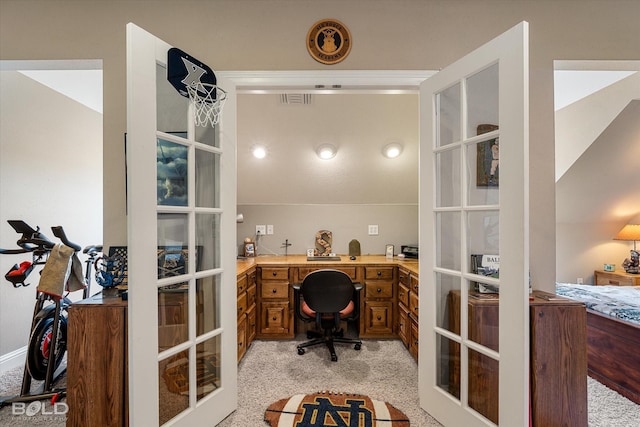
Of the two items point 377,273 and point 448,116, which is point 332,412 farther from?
point 448,116

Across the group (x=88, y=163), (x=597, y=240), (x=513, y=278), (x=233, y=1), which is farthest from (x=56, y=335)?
(x=597, y=240)

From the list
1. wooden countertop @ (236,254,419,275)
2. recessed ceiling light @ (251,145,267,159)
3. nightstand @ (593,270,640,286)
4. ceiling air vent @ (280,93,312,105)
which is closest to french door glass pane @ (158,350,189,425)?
wooden countertop @ (236,254,419,275)

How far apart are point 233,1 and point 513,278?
2.28 metres

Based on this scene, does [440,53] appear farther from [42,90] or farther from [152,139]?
[42,90]

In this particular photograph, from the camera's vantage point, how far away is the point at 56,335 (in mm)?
1977

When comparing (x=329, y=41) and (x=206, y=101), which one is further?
(x=329, y=41)

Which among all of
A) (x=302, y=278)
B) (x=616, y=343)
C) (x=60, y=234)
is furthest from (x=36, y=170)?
(x=616, y=343)

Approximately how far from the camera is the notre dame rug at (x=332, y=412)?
68.7 inches

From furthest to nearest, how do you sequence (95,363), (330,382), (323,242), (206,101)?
1. (323,242)
2. (330,382)
3. (206,101)
4. (95,363)

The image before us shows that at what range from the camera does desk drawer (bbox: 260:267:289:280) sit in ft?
10.1

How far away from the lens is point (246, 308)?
2768 millimetres

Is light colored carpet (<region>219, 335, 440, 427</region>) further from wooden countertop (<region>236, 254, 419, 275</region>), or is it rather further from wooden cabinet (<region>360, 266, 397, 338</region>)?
wooden countertop (<region>236, 254, 419, 275</region>)

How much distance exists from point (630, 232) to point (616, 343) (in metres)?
2.96

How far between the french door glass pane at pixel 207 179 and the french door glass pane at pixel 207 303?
45cm
